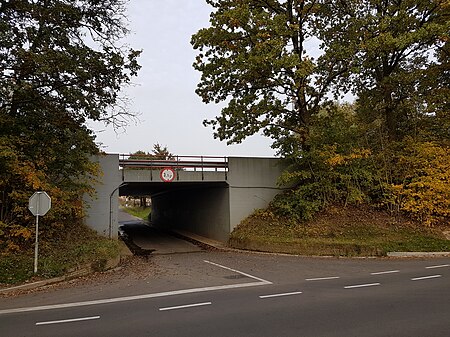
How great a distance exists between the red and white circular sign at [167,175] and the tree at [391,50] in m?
10.2

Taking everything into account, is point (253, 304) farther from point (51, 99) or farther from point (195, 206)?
point (195, 206)

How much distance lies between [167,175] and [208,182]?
2526mm

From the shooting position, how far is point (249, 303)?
24.2 feet

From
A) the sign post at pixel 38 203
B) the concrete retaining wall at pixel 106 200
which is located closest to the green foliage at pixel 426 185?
the concrete retaining wall at pixel 106 200

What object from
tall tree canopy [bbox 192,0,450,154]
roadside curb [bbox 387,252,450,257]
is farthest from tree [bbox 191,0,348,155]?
roadside curb [bbox 387,252,450,257]

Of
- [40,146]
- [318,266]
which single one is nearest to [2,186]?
[40,146]

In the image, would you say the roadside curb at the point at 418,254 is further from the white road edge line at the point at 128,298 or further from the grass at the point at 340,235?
the white road edge line at the point at 128,298

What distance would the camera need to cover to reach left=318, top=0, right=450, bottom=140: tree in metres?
16.6

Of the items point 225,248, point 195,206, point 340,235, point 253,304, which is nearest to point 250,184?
point 225,248

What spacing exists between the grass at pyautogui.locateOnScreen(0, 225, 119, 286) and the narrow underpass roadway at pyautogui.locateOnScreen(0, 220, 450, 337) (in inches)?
40.5

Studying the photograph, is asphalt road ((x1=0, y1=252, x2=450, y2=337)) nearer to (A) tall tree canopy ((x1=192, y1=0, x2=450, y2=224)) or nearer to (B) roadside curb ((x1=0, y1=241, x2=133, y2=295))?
(B) roadside curb ((x1=0, y1=241, x2=133, y2=295))

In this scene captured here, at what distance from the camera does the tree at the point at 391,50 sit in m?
16.6

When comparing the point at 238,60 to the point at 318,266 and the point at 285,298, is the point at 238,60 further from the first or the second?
the point at 285,298

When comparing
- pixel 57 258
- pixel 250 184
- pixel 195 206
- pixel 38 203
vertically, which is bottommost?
pixel 57 258
